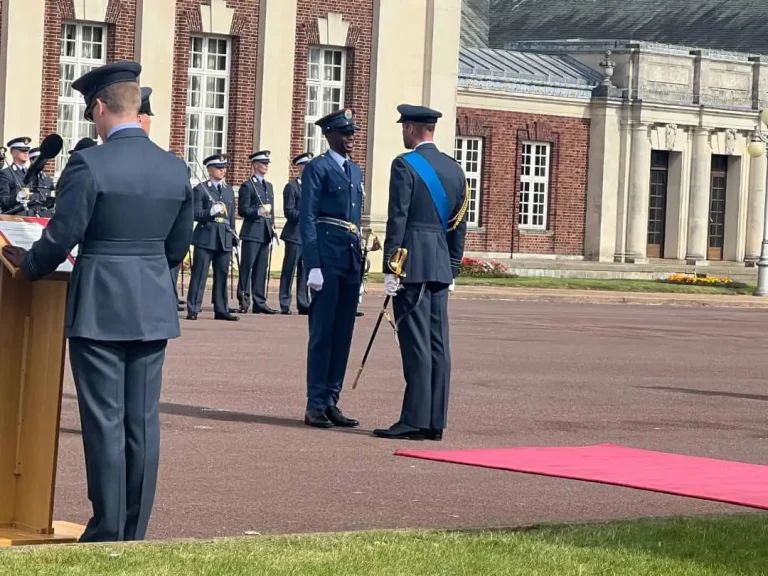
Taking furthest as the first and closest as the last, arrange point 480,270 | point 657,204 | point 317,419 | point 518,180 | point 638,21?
point 638,21 → point 657,204 → point 518,180 → point 480,270 → point 317,419

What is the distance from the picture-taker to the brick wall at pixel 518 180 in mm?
45438

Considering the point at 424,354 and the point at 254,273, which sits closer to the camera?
the point at 424,354

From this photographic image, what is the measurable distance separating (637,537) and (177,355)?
31.0 ft

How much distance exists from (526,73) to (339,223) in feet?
118

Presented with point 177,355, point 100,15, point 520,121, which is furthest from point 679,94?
point 177,355

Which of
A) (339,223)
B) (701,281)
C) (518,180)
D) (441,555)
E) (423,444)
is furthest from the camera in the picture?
(518,180)

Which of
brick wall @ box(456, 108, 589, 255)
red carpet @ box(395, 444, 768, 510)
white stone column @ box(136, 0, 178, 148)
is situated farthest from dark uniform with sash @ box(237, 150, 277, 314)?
brick wall @ box(456, 108, 589, 255)

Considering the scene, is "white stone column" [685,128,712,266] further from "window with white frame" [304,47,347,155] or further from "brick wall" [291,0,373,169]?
"window with white frame" [304,47,347,155]

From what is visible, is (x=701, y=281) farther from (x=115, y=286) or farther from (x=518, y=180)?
(x=115, y=286)

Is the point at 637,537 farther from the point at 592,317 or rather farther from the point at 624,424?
the point at 592,317

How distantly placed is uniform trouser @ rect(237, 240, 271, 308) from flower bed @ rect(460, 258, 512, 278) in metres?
14.5

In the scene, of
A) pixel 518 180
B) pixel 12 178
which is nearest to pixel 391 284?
pixel 12 178

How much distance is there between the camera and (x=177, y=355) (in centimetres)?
1684

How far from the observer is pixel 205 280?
22562mm
